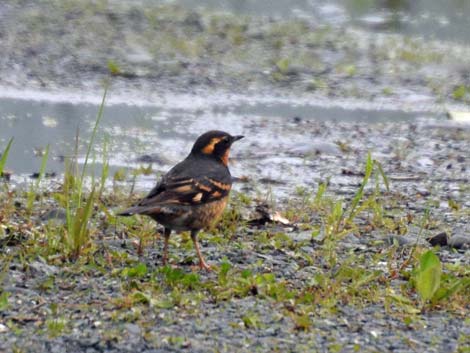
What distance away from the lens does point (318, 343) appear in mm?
6184

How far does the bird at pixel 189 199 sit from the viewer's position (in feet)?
25.0

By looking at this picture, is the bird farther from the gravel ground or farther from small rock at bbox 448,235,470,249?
small rock at bbox 448,235,470,249

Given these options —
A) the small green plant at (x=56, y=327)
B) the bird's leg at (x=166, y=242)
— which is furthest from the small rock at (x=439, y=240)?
the small green plant at (x=56, y=327)

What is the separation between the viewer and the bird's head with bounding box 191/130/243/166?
8.63m

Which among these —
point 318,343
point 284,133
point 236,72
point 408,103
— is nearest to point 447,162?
point 284,133

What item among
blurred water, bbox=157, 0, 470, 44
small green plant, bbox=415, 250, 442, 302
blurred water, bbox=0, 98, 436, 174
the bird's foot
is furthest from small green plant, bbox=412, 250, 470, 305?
blurred water, bbox=157, 0, 470, 44

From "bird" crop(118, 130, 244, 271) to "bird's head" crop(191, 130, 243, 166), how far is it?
0.15 m

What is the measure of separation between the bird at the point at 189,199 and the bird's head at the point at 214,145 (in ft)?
0.51

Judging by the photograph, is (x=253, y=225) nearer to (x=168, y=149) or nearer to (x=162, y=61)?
(x=168, y=149)

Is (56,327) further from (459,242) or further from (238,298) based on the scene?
(459,242)

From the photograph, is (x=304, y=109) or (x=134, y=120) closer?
(x=134, y=120)

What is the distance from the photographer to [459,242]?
8383mm

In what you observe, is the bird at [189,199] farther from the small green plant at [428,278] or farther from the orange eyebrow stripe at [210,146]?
the small green plant at [428,278]

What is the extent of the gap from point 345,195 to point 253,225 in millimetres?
1574
